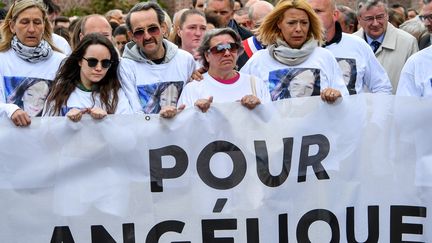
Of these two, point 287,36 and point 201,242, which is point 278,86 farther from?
point 201,242

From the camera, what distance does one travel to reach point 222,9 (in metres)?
12.7

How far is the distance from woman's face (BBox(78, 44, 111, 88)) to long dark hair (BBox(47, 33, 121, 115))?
29mm

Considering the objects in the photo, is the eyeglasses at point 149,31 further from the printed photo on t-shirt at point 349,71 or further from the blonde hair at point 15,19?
the printed photo on t-shirt at point 349,71

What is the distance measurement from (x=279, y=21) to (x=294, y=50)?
1.09 ft

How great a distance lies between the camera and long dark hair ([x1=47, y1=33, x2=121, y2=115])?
9.26 m

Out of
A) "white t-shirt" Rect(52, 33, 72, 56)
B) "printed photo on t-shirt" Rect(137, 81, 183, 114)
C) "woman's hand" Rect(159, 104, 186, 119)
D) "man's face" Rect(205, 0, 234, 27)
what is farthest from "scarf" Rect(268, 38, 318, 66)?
"man's face" Rect(205, 0, 234, 27)

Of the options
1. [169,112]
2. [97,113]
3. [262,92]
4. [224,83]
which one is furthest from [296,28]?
[97,113]

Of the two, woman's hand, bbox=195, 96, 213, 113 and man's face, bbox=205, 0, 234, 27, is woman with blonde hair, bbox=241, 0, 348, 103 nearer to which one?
woman's hand, bbox=195, 96, 213, 113

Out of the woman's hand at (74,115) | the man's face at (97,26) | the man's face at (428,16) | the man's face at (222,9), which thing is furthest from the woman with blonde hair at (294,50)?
the man's face at (222,9)

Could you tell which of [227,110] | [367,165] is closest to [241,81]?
[227,110]

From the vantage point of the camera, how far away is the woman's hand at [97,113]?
9.02 meters

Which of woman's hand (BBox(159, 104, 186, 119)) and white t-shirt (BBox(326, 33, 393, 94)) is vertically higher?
white t-shirt (BBox(326, 33, 393, 94))

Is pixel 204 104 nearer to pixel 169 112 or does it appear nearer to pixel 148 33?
pixel 169 112

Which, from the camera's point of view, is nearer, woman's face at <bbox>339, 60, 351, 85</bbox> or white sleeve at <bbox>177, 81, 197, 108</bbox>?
white sleeve at <bbox>177, 81, 197, 108</bbox>
